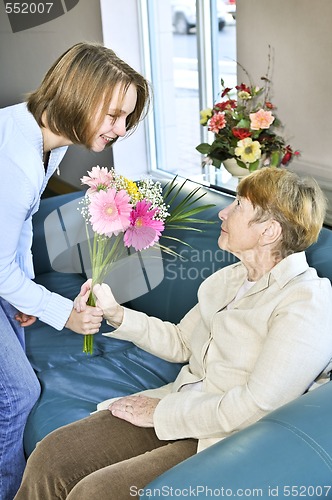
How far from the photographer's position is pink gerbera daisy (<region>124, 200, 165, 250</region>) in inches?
67.1

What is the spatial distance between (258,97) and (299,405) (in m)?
1.81

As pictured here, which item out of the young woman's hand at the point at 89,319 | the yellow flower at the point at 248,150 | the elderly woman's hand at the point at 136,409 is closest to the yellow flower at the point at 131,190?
the young woman's hand at the point at 89,319

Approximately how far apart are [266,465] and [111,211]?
69cm

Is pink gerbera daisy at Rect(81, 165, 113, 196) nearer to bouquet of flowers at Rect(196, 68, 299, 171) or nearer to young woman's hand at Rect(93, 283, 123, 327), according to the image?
young woman's hand at Rect(93, 283, 123, 327)

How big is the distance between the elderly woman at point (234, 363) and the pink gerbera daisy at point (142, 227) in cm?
21

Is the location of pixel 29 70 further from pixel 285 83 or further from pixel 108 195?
pixel 108 195

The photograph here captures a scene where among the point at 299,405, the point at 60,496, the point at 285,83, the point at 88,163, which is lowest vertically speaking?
the point at 88,163

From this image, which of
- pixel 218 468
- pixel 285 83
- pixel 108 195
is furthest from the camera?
pixel 285 83

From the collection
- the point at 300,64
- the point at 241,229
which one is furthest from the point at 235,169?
the point at 241,229

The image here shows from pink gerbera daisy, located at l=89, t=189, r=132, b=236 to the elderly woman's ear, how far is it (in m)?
0.34

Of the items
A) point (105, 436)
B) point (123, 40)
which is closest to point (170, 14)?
point (123, 40)

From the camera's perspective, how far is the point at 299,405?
1.44m

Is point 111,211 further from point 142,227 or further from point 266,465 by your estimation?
point 266,465

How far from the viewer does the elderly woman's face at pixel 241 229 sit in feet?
5.77
